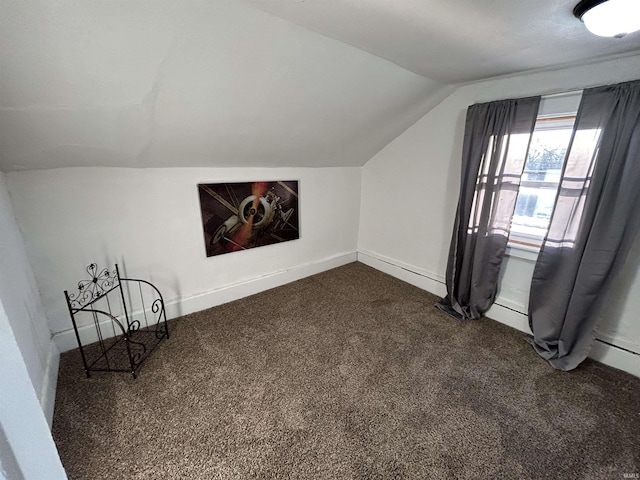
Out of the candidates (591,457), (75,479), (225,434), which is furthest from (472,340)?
(75,479)

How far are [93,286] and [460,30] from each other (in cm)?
278

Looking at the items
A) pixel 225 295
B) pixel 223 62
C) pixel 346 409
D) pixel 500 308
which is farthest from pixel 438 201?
pixel 225 295

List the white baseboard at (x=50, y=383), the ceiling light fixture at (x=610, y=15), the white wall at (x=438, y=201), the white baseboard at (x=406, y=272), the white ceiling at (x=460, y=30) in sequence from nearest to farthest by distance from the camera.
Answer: the ceiling light fixture at (x=610, y=15), the white ceiling at (x=460, y=30), the white baseboard at (x=50, y=383), the white wall at (x=438, y=201), the white baseboard at (x=406, y=272)

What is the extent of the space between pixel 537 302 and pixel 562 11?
178cm

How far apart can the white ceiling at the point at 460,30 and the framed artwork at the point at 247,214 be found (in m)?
1.44

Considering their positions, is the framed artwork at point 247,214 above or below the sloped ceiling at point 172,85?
below

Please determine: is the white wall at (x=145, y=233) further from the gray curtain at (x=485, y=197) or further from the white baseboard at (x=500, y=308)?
the gray curtain at (x=485, y=197)

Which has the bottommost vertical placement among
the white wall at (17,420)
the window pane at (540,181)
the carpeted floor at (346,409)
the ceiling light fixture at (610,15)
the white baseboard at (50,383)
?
the carpeted floor at (346,409)

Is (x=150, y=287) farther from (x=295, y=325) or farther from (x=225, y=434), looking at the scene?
(x=225, y=434)

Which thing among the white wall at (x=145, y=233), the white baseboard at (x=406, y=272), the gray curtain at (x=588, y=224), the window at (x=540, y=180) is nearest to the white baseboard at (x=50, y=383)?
the white wall at (x=145, y=233)

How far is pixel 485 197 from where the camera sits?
2.12 meters

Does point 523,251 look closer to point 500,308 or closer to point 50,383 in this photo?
point 500,308

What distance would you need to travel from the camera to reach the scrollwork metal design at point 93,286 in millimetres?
1898

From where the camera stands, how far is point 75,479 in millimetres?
1157
